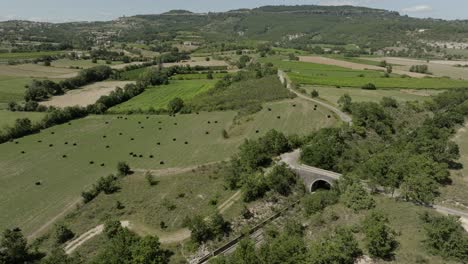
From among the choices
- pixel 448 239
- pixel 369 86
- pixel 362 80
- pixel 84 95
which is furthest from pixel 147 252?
pixel 362 80

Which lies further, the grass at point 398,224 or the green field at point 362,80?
the green field at point 362,80

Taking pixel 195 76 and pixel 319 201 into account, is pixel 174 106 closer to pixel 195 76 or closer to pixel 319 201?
pixel 195 76

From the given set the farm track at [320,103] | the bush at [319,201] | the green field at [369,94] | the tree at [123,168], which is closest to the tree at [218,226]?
the bush at [319,201]

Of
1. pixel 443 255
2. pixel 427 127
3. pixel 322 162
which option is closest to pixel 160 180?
pixel 322 162

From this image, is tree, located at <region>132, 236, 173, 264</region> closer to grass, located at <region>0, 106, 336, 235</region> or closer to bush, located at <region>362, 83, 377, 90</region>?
grass, located at <region>0, 106, 336, 235</region>

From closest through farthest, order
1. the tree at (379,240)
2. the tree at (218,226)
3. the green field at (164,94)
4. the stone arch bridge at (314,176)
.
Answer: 1. the tree at (379,240)
2. the tree at (218,226)
3. the stone arch bridge at (314,176)
4. the green field at (164,94)

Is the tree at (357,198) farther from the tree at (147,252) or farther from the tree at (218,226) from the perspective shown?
the tree at (147,252)

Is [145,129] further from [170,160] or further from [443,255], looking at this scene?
[443,255]
